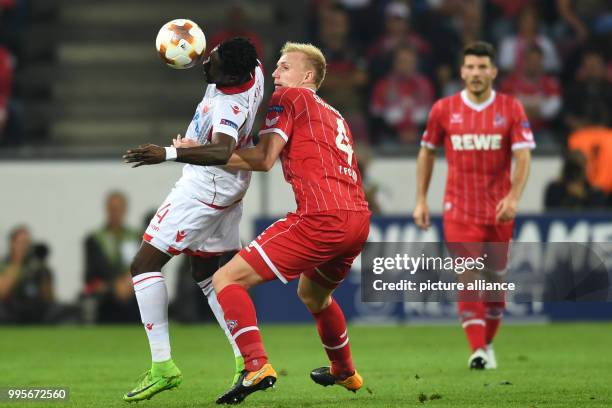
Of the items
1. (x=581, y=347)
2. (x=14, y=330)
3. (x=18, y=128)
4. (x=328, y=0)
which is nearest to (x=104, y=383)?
(x=581, y=347)

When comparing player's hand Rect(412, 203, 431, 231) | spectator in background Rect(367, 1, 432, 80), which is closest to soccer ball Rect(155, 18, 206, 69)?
player's hand Rect(412, 203, 431, 231)

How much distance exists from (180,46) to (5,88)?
10.1m

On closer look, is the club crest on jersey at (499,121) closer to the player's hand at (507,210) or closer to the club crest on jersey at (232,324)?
the player's hand at (507,210)

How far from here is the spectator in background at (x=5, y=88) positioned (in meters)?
16.4

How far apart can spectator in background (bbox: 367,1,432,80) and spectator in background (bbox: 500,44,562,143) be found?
1.36 meters

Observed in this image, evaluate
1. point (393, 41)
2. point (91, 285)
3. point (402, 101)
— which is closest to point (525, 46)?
point (393, 41)

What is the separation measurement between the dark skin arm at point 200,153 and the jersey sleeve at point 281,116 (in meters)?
0.25

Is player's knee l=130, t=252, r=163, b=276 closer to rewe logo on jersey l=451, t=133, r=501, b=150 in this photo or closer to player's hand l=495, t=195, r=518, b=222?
player's hand l=495, t=195, r=518, b=222

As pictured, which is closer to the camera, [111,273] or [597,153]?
[111,273]

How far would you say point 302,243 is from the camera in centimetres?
697

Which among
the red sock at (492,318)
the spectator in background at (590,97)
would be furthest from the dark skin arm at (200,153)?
the spectator in background at (590,97)

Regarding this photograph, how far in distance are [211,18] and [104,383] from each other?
10.3 m

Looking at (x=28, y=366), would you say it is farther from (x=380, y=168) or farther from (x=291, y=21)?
(x=291, y=21)

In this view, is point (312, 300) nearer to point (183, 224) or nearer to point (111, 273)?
point (183, 224)
